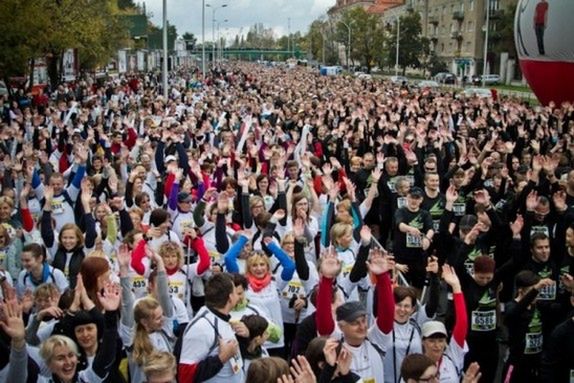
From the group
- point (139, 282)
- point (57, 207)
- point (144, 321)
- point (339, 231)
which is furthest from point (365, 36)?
point (144, 321)

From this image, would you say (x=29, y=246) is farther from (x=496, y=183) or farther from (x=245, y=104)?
(x=245, y=104)

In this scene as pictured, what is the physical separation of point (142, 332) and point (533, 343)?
11.2 feet

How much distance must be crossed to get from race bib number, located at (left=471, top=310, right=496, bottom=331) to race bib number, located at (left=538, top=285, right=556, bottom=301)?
0.71m

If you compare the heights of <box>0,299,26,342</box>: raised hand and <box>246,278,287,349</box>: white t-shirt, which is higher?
<box>0,299,26,342</box>: raised hand

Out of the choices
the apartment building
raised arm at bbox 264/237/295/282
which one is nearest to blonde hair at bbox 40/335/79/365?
raised arm at bbox 264/237/295/282

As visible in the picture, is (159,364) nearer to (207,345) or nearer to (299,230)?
(207,345)

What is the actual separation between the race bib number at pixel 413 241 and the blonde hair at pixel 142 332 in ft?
13.5

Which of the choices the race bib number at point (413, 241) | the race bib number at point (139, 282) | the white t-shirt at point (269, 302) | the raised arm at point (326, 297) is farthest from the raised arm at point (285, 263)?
the race bib number at point (413, 241)

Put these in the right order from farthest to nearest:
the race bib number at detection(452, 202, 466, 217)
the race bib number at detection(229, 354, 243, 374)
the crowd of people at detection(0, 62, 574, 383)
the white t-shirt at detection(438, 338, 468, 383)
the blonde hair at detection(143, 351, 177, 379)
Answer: the race bib number at detection(452, 202, 466, 217) → the white t-shirt at detection(438, 338, 468, 383) → the crowd of people at detection(0, 62, 574, 383) → the race bib number at detection(229, 354, 243, 374) → the blonde hair at detection(143, 351, 177, 379)

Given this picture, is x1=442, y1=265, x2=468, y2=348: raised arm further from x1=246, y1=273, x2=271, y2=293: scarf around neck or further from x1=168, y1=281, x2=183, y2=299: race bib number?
x1=168, y1=281, x2=183, y2=299: race bib number

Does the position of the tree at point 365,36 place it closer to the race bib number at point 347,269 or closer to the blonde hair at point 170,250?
the race bib number at point 347,269

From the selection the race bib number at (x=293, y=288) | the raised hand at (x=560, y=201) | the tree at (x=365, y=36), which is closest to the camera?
the race bib number at (x=293, y=288)

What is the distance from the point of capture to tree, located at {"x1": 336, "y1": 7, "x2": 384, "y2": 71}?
3113 inches

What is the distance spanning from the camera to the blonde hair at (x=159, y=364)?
13.1 ft
